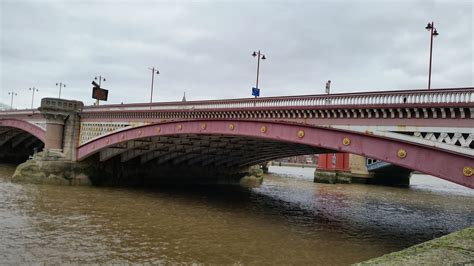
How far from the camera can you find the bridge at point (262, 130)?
1275 cm

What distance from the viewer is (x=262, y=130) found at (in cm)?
1880

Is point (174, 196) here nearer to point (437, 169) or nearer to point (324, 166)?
point (437, 169)

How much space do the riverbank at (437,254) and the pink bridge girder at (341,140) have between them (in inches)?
188

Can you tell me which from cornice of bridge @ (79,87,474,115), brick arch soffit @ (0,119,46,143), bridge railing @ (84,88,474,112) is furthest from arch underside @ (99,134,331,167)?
brick arch soffit @ (0,119,46,143)

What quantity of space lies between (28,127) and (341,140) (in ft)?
101

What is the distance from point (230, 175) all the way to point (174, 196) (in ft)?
45.0

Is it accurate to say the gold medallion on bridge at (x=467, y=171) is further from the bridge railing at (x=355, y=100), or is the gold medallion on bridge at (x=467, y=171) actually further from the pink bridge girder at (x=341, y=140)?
the bridge railing at (x=355, y=100)

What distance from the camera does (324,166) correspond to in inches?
2055

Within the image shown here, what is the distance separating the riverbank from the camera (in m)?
5.97

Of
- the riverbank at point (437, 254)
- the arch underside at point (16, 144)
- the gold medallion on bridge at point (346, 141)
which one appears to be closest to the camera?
the riverbank at point (437, 254)

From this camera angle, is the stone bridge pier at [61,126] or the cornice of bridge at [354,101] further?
the stone bridge pier at [61,126]

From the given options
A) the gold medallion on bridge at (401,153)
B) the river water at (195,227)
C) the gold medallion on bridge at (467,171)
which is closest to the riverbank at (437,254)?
the gold medallion on bridge at (467,171)

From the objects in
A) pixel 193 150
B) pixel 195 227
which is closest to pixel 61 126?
pixel 193 150

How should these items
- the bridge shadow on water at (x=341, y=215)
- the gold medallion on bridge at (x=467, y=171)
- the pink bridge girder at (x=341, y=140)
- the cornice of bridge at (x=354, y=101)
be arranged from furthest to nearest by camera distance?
1. the bridge shadow on water at (x=341, y=215)
2. the cornice of bridge at (x=354, y=101)
3. the pink bridge girder at (x=341, y=140)
4. the gold medallion on bridge at (x=467, y=171)
